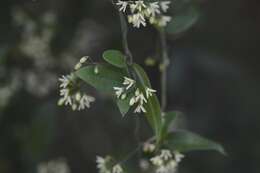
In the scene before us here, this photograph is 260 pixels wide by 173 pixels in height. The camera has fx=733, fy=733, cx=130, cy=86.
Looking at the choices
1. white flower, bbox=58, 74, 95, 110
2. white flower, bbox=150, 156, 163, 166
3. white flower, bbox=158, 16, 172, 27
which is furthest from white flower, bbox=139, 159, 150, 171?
white flower, bbox=158, 16, 172, 27

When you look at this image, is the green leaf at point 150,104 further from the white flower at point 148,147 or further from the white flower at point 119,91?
the white flower at point 148,147

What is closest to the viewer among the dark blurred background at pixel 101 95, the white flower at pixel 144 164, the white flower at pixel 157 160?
the white flower at pixel 157 160

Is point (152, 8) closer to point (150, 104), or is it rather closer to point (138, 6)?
point (138, 6)

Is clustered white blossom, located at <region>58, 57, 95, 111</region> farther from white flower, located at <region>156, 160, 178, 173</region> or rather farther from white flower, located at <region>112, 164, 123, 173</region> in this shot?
white flower, located at <region>156, 160, 178, 173</region>

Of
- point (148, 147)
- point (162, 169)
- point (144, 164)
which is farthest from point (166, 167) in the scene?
point (144, 164)

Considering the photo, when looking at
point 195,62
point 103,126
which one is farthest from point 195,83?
point 103,126

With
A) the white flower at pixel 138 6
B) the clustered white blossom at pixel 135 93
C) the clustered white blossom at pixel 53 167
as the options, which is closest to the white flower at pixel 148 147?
Result: the clustered white blossom at pixel 135 93

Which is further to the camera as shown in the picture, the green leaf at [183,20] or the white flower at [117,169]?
the green leaf at [183,20]

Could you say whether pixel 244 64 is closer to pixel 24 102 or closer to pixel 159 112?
pixel 24 102
